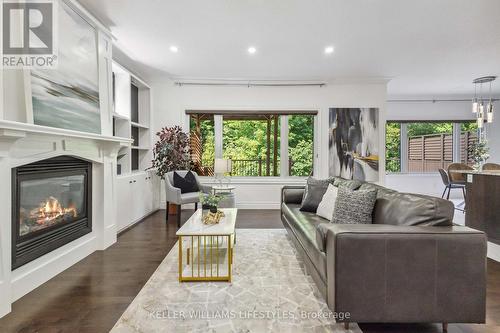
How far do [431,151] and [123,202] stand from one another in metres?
7.74

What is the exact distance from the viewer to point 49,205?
2.55 metres

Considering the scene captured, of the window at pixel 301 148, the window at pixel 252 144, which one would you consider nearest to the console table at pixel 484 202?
the window at pixel 301 148

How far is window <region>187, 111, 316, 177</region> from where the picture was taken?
5.69 metres

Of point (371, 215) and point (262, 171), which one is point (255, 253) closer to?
point (371, 215)

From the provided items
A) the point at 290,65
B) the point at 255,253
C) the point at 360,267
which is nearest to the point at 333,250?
the point at 360,267

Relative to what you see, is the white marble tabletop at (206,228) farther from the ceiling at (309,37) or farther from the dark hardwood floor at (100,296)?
the ceiling at (309,37)

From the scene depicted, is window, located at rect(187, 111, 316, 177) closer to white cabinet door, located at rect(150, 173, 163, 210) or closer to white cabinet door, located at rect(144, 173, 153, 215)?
white cabinet door, located at rect(150, 173, 163, 210)

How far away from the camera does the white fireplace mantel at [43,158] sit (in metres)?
1.87

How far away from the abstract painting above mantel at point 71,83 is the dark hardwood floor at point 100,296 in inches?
56.9

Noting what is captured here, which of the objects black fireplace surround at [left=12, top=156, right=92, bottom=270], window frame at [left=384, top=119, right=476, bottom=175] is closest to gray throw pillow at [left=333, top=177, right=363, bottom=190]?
black fireplace surround at [left=12, top=156, right=92, bottom=270]

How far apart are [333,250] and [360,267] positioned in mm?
187

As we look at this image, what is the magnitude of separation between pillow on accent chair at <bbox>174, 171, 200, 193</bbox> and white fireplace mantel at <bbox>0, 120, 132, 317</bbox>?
124cm

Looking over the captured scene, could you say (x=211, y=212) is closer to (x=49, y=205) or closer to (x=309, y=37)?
(x=49, y=205)

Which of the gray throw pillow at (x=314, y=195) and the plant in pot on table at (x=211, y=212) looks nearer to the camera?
the plant in pot on table at (x=211, y=212)
